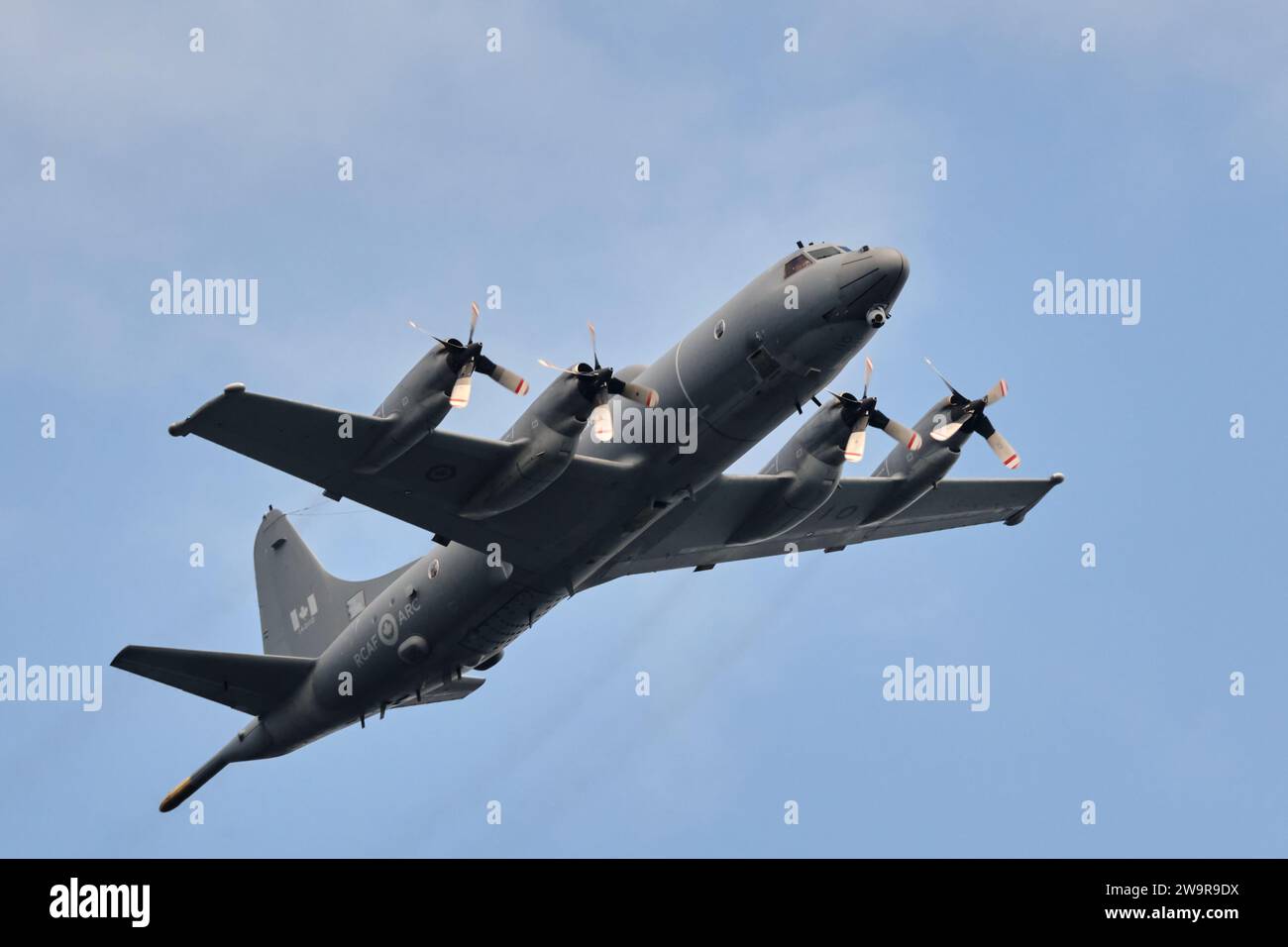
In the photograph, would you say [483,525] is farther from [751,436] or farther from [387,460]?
[751,436]

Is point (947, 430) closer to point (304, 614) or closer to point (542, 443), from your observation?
point (542, 443)

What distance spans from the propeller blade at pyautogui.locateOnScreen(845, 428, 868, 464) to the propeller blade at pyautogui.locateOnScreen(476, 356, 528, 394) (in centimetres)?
855

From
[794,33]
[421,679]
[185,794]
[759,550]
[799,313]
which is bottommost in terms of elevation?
[185,794]

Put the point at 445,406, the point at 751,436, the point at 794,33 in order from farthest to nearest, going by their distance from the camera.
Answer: the point at 794,33, the point at 751,436, the point at 445,406

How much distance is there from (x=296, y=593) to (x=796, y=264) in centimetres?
1983

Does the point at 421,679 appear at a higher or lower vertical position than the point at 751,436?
lower

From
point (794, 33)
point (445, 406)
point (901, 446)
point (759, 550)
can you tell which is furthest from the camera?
point (759, 550)

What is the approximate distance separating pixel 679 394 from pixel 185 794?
18.3 metres

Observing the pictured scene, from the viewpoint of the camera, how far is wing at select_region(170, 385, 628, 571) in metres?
33.6

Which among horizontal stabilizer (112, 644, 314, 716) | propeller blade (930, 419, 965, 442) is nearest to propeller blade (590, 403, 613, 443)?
propeller blade (930, 419, 965, 442)

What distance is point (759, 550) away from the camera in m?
45.2

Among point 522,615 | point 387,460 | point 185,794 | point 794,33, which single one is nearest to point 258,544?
point 185,794

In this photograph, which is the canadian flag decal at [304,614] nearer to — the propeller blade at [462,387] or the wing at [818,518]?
the wing at [818,518]

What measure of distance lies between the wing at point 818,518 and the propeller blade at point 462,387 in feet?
26.2
